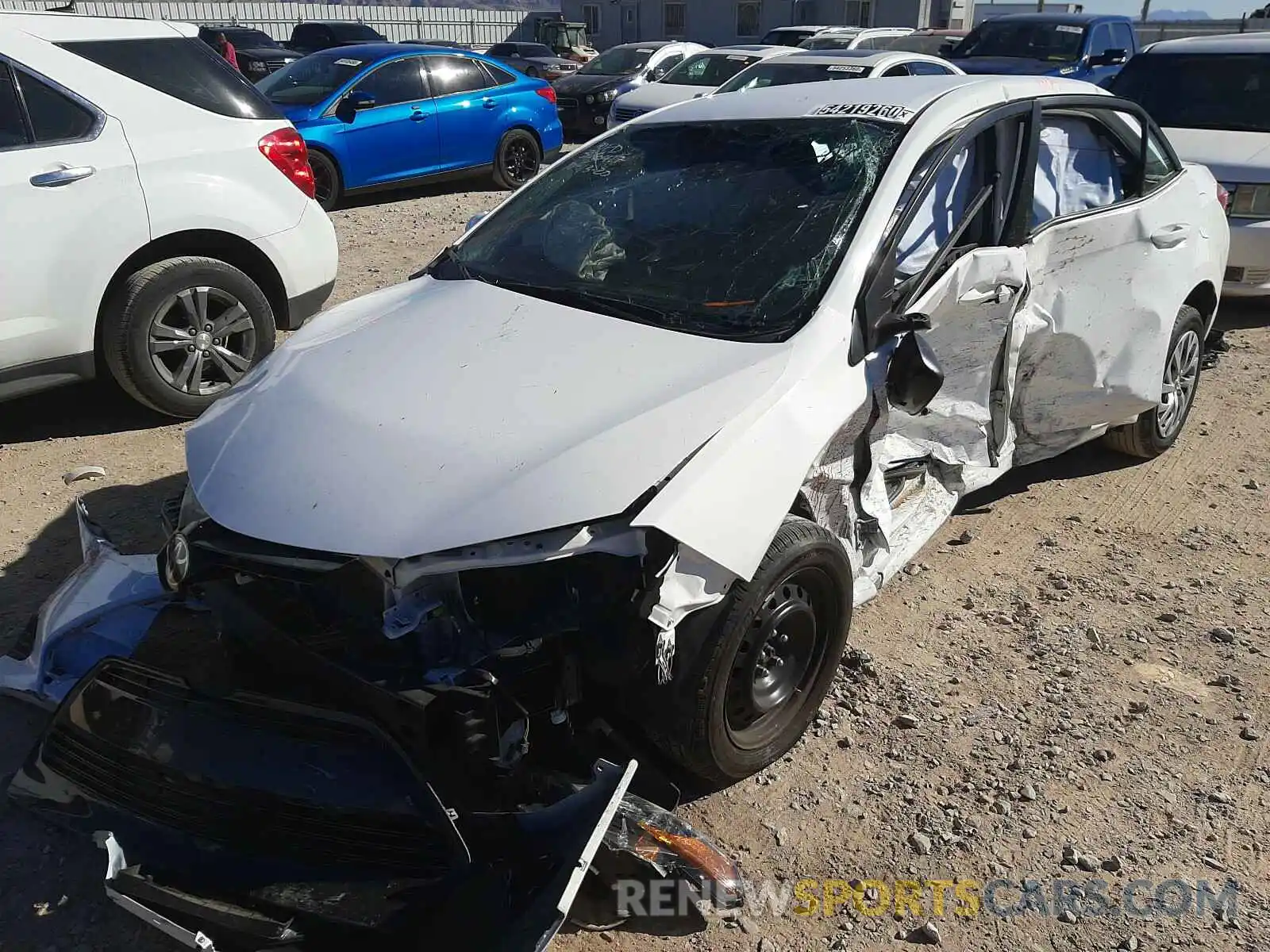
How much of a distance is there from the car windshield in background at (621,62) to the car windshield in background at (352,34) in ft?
34.7

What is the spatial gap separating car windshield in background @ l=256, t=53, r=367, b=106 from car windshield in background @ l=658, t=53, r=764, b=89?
13.8ft

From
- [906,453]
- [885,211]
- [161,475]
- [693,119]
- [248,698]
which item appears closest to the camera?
[248,698]

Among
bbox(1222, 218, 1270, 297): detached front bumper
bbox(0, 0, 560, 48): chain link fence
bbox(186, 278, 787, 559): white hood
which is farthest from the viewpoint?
bbox(0, 0, 560, 48): chain link fence

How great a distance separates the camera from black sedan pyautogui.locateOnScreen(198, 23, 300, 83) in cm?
1944

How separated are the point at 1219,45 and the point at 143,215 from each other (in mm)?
7456

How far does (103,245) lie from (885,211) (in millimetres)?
3614

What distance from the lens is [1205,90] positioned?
744 cm

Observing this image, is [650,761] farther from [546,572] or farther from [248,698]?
[248,698]

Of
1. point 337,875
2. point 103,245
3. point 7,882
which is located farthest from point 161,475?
point 337,875

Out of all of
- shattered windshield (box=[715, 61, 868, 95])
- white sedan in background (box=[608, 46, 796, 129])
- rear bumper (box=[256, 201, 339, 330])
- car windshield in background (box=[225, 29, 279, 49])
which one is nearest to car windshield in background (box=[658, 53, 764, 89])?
white sedan in background (box=[608, 46, 796, 129])

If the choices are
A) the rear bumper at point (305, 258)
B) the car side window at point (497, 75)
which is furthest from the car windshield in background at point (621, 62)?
the rear bumper at point (305, 258)

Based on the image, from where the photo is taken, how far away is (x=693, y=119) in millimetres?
3750

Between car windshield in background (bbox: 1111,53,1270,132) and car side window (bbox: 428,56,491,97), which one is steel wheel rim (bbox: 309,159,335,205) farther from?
car windshield in background (bbox: 1111,53,1270,132)

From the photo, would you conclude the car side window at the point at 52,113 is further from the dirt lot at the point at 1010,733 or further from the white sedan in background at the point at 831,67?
the white sedan in background at the point at 831,67
